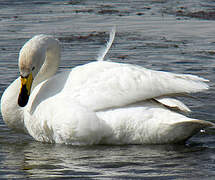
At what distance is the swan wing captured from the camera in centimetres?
625

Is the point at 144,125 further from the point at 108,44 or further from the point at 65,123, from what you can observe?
the point at 108,44

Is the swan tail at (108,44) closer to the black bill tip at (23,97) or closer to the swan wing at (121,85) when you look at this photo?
the swan wing at (121,85)

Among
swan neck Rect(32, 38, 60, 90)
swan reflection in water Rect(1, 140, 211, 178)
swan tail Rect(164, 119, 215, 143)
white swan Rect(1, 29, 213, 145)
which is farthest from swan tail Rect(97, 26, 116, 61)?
swan tail Rect(164, 119, 215, 143)

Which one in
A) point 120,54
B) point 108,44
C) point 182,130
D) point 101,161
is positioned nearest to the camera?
point 101,161

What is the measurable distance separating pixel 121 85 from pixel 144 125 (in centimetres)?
49

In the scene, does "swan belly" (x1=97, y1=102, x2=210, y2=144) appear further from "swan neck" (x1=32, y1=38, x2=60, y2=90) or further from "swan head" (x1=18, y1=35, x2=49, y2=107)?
"swan neck" (x1=32, y1=38, x2=60, y2=90)

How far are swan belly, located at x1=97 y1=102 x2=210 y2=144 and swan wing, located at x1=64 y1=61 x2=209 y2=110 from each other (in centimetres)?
11

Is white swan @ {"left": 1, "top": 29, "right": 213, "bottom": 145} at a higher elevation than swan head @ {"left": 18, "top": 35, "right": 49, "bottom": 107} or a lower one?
lower

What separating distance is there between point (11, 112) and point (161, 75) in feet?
5.76

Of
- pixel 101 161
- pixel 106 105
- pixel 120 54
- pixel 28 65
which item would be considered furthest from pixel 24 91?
pixel 120 54

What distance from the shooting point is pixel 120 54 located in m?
11.3

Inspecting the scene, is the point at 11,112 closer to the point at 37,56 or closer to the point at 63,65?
the point at 37,56

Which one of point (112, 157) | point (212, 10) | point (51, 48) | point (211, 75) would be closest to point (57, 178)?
point (112, 157)

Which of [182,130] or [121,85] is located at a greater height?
[121,85]
